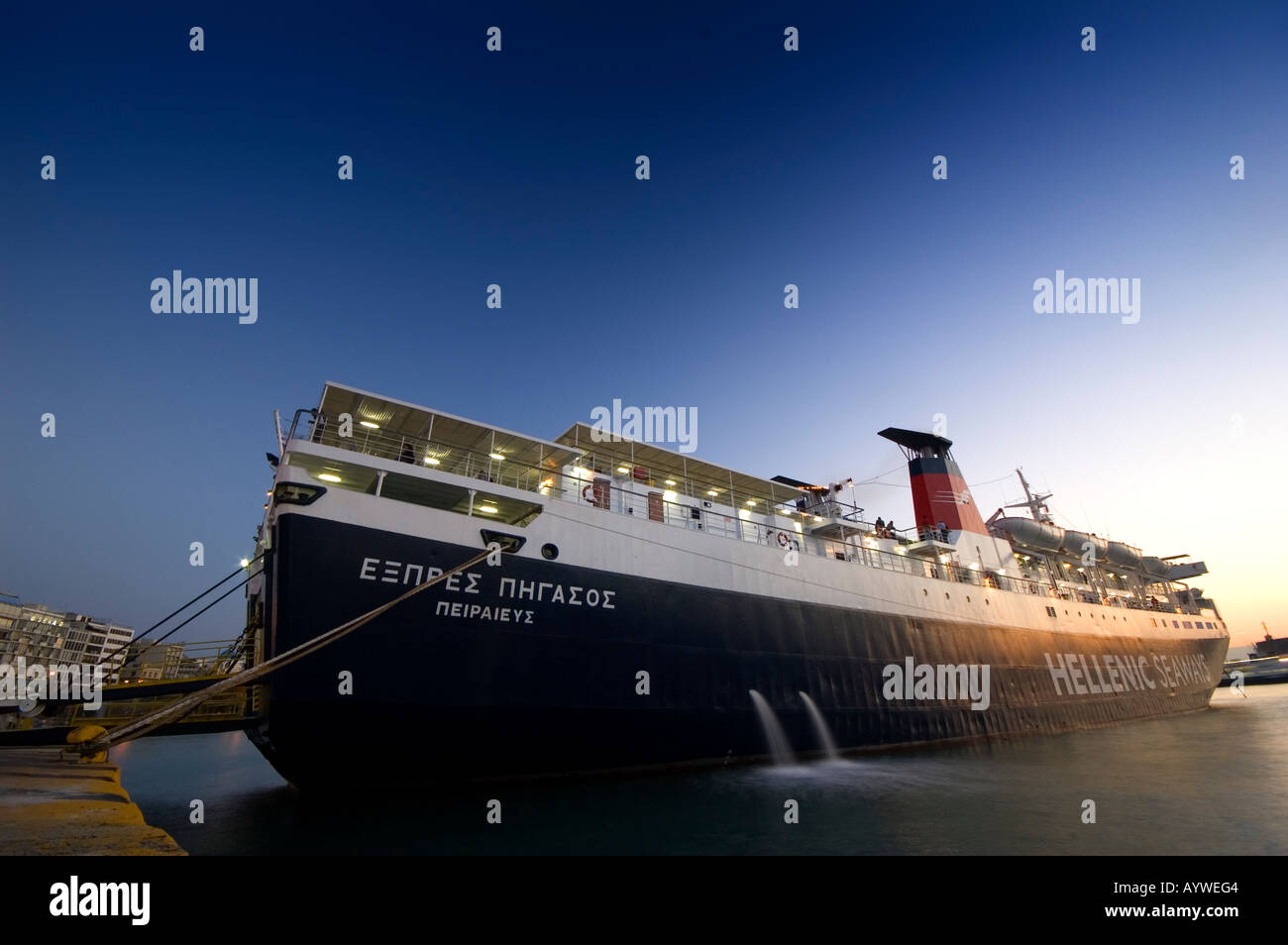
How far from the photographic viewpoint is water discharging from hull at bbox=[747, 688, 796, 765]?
1419cm

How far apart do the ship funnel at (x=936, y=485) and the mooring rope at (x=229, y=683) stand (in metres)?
22.1

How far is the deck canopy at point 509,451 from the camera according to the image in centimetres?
1185

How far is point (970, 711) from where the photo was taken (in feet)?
65.9

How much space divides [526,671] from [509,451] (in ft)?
18.2

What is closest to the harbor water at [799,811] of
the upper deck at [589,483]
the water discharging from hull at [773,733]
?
the water discharging from hull at [773,733]

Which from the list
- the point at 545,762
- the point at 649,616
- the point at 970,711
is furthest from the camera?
the point at 970,711

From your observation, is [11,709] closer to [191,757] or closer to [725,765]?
[191,757]

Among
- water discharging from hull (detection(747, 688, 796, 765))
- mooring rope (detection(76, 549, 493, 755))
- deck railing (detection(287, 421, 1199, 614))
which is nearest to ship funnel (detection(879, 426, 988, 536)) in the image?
deck railing (detection(287, 421, 1199, 614))
